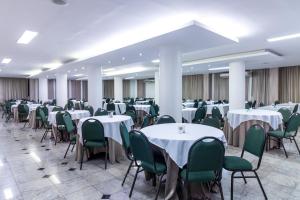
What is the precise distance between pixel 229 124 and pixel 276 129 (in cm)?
107

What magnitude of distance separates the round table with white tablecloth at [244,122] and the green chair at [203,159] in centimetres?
318

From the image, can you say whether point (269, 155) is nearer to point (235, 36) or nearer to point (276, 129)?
point (276, 129)

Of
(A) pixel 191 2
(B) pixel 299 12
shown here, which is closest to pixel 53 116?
(A) pixel 191 2

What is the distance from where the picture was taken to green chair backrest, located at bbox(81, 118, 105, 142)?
3.80 metres

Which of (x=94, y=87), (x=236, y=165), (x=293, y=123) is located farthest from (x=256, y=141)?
(x=94, y=87)

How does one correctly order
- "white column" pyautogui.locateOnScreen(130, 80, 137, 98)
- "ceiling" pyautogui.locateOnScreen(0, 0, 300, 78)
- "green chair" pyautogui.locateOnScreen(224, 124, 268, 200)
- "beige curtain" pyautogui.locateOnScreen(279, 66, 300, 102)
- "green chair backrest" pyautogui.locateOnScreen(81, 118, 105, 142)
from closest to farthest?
1. "green chair" pyautogui.locateOnScreen(224, 124, 268, 200)
2. "ceiling" pyautogui.locateOnScreen(0, 0, 300, 78)
3. "green chair backrest" pyautogui.locateOnScreen(81, 118, 105, 142)
4. "beige curtain" pyautogui.locateOnScreen(279, 66, 300, 102)
5. "white column" pyautogui.locateOnScreen(130, 80, 137, 98)

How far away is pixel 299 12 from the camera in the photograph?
392cm

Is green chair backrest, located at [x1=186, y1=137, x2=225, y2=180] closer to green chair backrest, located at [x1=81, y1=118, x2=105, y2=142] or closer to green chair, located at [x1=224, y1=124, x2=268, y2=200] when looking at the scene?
green chair, located at [x1=224, y1=124, x2=268, y2=200]

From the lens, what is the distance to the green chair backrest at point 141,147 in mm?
2492

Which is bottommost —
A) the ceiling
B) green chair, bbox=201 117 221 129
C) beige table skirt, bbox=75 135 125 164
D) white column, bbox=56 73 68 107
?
beige table skirt, bbox=75 135 125 164

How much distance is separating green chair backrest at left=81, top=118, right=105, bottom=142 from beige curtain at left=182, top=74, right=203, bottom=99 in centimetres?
1280

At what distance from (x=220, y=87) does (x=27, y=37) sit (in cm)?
1211

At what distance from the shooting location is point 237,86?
28.2ft

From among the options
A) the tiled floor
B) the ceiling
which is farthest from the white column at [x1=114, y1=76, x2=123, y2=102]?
the tiled floor
